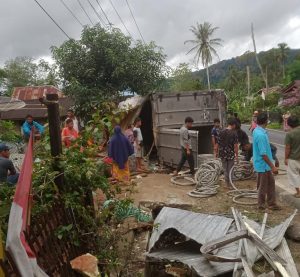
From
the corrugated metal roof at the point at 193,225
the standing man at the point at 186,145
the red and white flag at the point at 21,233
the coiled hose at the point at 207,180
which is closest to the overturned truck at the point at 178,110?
the standing man at the point at 186,145

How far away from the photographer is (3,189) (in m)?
3.71

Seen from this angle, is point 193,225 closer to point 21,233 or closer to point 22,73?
point 21,233

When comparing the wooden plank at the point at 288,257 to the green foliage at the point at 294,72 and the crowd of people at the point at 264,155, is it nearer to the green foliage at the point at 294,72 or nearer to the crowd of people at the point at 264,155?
the crowd of people at the point at 264,155

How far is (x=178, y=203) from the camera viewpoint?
757 centimetres

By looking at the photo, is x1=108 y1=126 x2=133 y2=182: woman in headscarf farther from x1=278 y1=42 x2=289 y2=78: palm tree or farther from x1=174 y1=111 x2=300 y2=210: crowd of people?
x1=278 y1=42 x2=289 y2=78: palm tree

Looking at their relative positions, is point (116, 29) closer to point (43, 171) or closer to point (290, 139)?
point (290, 139)

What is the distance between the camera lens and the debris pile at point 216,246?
4301 millimetres

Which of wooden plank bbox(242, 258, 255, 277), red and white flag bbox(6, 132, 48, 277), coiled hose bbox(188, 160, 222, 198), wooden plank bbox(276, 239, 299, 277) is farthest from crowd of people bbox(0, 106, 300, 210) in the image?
wooden plank bbox(242, 258, 255, 277)

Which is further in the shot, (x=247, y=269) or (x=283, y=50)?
(x=283, y=50)

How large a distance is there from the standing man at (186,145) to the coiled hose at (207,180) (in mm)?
674

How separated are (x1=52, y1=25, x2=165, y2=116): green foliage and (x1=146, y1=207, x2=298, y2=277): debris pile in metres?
10.2

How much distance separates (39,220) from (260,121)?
15.1 feet

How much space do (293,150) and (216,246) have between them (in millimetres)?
3654

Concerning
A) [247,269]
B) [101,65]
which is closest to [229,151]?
[247,269]
